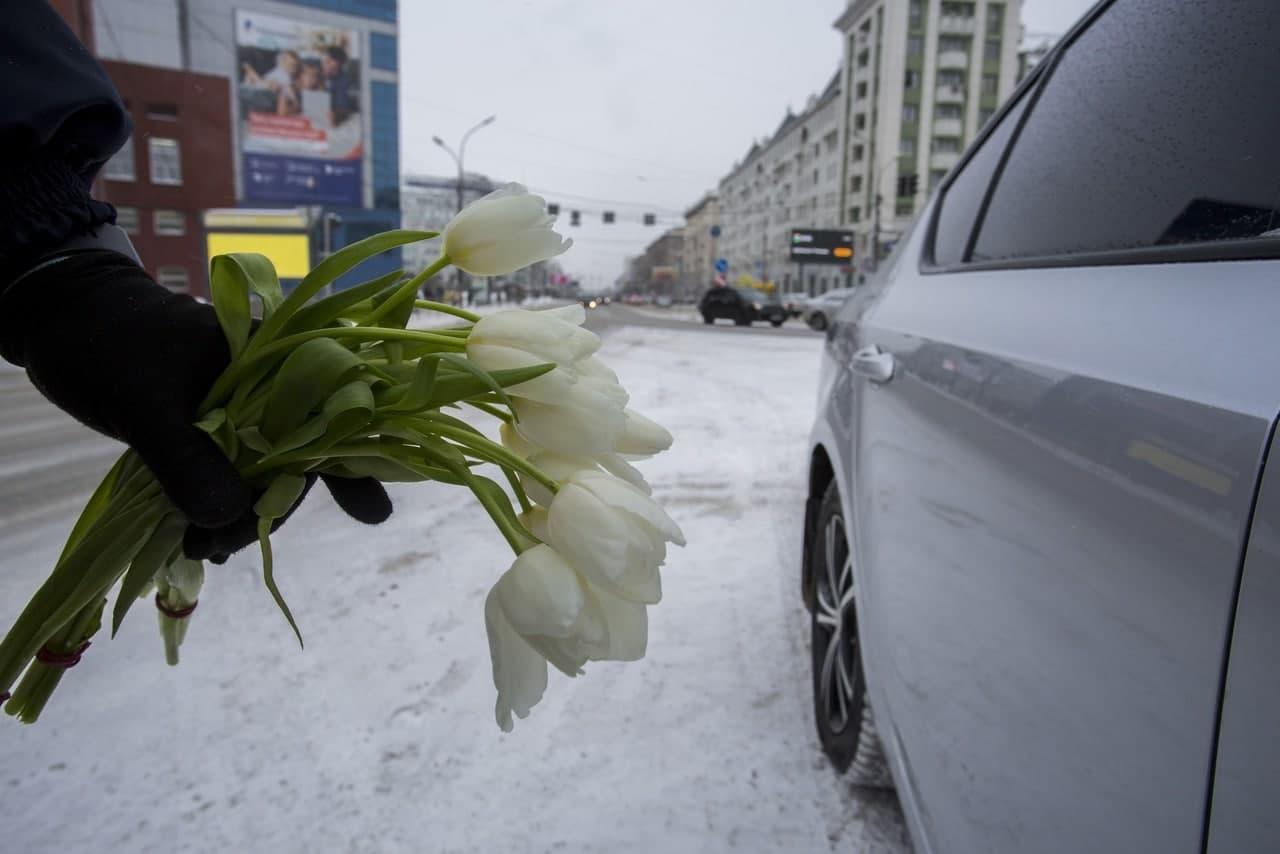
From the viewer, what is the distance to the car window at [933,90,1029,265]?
5.82 feet

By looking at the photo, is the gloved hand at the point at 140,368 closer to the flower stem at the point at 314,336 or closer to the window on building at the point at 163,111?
the flower stem at the point at 314,336

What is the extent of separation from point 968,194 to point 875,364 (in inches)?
20.1

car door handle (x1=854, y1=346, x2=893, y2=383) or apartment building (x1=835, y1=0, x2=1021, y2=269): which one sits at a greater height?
apartment building (x1=835, y1=0, x2=1021, y2=269)

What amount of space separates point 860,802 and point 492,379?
61.1 inches

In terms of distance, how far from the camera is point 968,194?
1.93 meters

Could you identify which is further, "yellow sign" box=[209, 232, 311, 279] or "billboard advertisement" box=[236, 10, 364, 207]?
"billboard advertisement" box=[236, 10, 364, 207]

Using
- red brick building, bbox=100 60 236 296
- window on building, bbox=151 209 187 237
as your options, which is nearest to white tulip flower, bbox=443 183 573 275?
red brick building, bbox=100 60 236 296

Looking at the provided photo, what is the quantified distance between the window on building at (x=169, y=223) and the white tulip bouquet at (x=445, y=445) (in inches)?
1009

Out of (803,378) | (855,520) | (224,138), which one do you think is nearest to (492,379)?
(855,520)

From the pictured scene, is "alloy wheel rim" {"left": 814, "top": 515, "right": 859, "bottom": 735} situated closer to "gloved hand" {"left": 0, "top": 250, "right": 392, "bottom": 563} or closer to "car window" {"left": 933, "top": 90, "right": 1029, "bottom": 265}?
"car window" {"left": 933, "top": 90, "right": 1029, "bottom": 265}

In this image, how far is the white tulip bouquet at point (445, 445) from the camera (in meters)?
0.60

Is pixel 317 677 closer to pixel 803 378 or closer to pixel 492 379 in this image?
pixel 492 379

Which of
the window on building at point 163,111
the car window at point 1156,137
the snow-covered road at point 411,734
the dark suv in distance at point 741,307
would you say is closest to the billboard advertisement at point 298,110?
the window on building at point 163,111

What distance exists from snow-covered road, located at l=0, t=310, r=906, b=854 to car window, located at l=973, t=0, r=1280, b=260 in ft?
4.09
